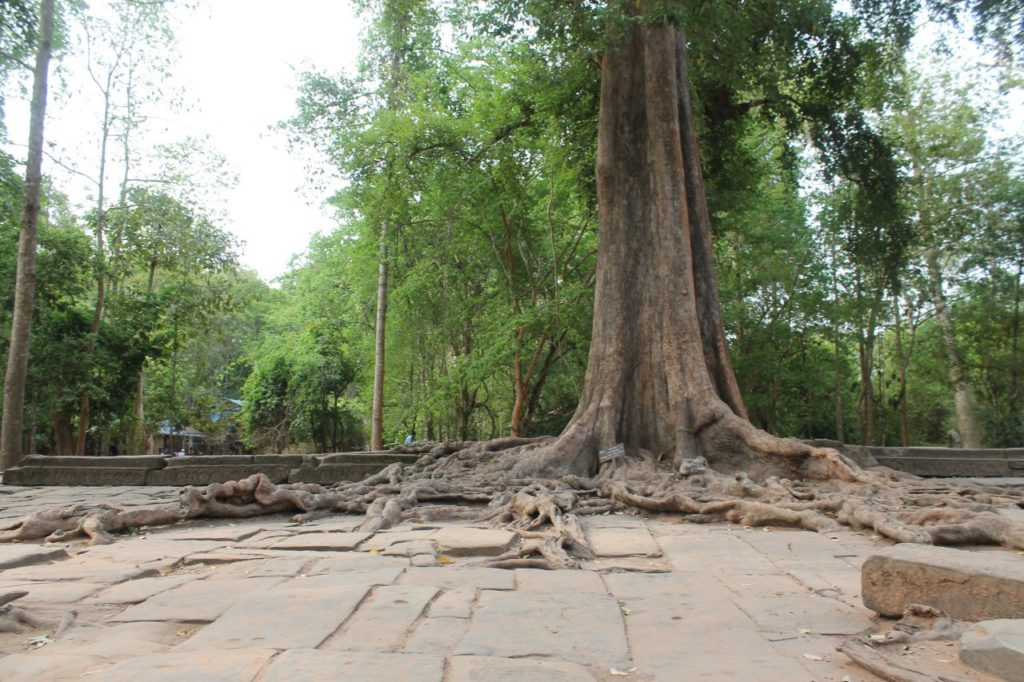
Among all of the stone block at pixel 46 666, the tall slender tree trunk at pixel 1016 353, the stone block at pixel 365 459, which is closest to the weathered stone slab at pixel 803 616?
the stone block at pixel 46 666

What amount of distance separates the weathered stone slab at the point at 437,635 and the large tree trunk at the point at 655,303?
4683 millimetres

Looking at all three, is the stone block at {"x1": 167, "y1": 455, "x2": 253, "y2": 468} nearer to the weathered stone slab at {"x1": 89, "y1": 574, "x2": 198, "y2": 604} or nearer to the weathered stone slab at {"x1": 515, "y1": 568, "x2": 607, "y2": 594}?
the weathered stone slab at {"x1": 89, "y1": 574, "x2": 198, "y2": 604}

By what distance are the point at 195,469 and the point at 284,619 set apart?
7036 mm

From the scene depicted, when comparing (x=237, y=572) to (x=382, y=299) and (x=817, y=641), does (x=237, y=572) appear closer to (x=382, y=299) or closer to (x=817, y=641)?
(x=817, y=641)

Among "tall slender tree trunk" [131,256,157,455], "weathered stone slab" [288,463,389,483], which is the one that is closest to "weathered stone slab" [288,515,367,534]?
"weathered stone slab" [288,463,389,483]

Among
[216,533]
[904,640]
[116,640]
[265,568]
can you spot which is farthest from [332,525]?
[904,640]

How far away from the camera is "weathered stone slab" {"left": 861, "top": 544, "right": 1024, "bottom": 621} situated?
8.59 feet

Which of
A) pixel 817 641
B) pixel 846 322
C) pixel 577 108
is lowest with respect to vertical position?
pixel 817 641

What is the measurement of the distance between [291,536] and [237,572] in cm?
113

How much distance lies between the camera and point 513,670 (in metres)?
2.29

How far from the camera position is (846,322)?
679 inches

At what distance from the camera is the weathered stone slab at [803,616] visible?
286cm

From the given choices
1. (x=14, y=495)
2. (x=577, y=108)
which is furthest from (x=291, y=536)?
(x=577, y=108)

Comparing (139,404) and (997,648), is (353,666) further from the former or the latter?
(139,404)
